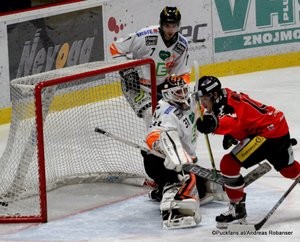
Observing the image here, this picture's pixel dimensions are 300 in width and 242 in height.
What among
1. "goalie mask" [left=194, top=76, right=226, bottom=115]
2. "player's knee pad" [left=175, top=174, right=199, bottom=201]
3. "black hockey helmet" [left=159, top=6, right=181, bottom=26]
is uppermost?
"black hockey helmet" [left=159, top=6, right=181, bottom=26]

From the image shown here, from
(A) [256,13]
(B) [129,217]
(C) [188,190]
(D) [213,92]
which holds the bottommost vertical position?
(B) [129,217]

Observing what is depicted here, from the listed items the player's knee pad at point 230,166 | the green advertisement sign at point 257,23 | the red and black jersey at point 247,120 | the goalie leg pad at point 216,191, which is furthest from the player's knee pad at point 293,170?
the green advertisement sign at point 257,23

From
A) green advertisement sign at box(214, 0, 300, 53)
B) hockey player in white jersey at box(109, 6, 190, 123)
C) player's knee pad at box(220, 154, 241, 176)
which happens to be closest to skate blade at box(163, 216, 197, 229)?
player's knee pad at box(220, 154, 241, 176)

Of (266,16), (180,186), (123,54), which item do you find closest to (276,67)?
(266,16)

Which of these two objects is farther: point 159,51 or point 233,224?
point 159,51

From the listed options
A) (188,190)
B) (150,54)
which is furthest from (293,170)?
(150,54)

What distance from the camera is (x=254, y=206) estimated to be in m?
6.52

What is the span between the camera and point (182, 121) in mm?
6324

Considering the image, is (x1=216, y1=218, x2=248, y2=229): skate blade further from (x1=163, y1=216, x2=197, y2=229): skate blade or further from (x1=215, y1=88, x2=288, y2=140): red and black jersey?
(x1=215, y1=88, x2=288, y2=140): red and black jersey

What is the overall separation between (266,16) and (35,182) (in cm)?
440

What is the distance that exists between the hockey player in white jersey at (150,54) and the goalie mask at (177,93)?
81 cm

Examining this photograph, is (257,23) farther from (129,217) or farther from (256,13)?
(129,217)

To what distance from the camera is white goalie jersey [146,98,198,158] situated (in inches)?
243

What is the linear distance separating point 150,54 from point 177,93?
1.11 metres
